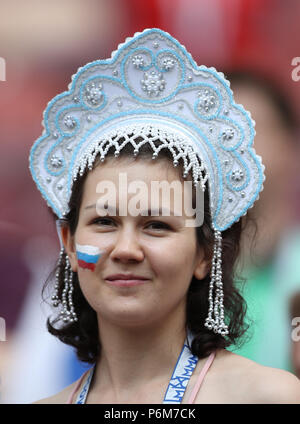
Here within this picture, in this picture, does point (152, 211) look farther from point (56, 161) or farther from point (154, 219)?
point (56, 161)

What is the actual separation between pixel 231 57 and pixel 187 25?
1.12 feet

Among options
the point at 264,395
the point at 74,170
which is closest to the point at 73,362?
the point at 74,170

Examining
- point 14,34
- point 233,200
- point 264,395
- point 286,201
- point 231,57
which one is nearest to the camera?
point 264,395

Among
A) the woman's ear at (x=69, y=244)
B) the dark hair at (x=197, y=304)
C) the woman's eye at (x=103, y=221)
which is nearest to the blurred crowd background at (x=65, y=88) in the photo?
the dark hair at (x=197, y=304)

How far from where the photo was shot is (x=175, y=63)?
2.17 m

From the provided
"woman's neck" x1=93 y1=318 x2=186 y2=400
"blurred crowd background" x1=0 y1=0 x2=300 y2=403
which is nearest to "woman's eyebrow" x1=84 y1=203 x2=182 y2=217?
"woman's neck" x1=93 y1=318 x2=186 y2=400

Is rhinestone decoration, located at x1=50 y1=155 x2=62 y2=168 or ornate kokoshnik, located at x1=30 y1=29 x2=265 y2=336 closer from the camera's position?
ornate kokoshnik, located at x1=30 y1=29 x2=265 y2=336

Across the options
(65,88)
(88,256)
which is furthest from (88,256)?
(65,88)

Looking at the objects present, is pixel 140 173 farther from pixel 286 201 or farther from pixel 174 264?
pixel 286 201

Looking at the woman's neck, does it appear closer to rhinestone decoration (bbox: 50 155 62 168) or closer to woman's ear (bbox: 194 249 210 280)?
woman's ear (bbox: 194 249 210 280)

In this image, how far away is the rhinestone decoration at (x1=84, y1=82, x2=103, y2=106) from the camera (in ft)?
7.19

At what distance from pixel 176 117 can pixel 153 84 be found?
0.15 m

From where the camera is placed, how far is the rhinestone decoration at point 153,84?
2.16 metres
